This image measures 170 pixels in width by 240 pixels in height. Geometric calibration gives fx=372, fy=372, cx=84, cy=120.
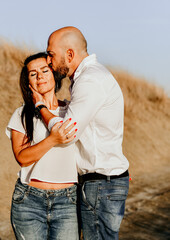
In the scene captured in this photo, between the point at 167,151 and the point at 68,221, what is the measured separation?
990 centimetres

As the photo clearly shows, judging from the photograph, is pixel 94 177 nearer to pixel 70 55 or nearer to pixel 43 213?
pixel 43 213

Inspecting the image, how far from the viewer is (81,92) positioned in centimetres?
248

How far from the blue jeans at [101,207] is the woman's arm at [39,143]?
1.25 feet

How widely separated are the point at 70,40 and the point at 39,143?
2.80ft

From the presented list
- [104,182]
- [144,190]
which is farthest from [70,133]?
[144,190]

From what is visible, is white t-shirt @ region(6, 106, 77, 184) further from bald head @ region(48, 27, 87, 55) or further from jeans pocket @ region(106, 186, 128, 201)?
bald head @ region(48, 27, 87, 55)

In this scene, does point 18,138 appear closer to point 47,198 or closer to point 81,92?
point 47,198

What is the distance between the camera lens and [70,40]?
115 inches

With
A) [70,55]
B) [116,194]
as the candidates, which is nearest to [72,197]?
[116,194]

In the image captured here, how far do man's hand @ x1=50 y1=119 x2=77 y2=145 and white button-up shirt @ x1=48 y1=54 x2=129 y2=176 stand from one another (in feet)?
0.14

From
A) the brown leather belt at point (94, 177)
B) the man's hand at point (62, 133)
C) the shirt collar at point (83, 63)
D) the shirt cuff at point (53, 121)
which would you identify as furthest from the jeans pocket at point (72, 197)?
the shirt collar at point (83, 63)

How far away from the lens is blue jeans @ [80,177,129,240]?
2.65 metres

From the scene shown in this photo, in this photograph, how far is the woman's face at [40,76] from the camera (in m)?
3.09

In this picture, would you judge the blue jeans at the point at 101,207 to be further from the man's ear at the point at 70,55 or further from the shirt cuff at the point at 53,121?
the man's ear at the point at 70,55
